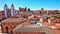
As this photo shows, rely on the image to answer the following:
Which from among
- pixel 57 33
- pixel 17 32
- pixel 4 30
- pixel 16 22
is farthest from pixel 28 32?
pixel 4 30

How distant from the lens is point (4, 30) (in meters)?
12.4

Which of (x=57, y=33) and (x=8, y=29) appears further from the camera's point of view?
(x=8, y=29)

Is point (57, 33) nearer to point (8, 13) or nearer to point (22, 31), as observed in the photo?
point (22, 31)

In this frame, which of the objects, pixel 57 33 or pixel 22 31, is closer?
pixel 22 31

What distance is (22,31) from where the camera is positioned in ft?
20.0

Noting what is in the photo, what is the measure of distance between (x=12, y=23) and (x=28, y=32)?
623 centimetres

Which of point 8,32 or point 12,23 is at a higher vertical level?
point 12,23

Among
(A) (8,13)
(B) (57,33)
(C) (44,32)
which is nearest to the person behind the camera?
(C) (44,32)

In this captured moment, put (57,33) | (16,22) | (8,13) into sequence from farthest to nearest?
(8,13) → (16,22) → (57,33)

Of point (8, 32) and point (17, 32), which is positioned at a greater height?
point (17, 32)

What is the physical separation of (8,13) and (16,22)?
9122mm

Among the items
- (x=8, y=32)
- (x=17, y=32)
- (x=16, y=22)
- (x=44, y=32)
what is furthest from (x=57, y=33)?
(x=8, y=32)

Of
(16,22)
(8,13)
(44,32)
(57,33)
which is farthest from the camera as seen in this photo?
(8,13)

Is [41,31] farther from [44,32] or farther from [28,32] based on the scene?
[28,32]
